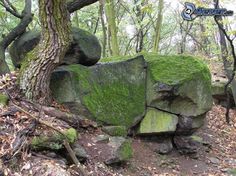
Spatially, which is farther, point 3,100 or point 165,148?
point 165,148

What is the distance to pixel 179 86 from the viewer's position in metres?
6.81

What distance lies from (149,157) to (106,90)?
1590 mm

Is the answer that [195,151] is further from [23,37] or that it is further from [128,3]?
[128,3]

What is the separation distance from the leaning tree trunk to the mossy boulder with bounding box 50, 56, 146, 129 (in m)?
0.55

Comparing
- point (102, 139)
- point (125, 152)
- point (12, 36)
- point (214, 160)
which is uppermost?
point (12, 36)

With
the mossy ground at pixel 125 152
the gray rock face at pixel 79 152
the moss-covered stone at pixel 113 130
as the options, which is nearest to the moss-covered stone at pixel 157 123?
the moss-covered stone at pixel 113 130

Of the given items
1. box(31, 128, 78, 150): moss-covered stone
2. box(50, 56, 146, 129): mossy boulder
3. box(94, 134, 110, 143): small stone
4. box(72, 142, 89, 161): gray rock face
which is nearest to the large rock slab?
box(50, 56, 146, 129): mossy boulder

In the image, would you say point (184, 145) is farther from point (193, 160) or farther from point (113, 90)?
point (113, 90)

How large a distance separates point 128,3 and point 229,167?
11.2 m

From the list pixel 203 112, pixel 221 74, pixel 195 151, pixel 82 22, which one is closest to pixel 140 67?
pixel 203 112

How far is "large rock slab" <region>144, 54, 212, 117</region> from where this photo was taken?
6.82 metres

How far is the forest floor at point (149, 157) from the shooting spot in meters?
3.73

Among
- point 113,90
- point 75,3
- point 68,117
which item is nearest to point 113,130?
point 68,117

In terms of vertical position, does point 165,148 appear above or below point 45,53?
below
